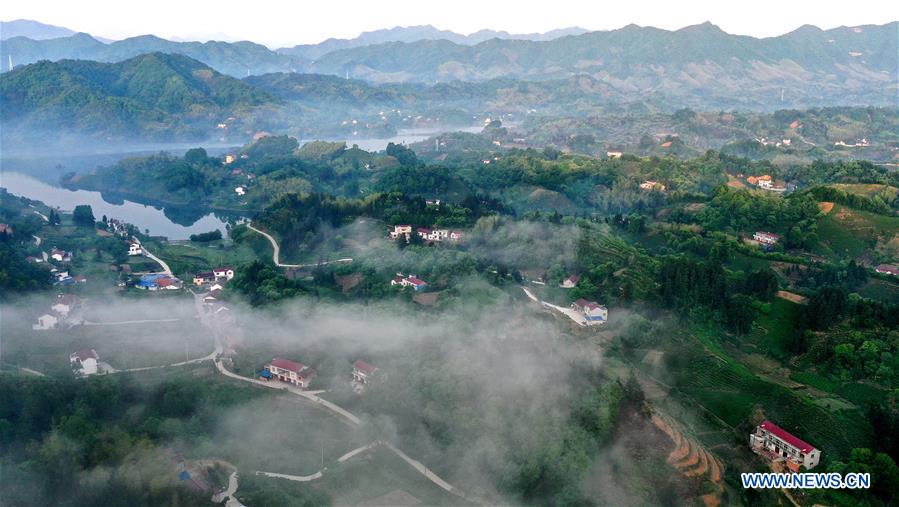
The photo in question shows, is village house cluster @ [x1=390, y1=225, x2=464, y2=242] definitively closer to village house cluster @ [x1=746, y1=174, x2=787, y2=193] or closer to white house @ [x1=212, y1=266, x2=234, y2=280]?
white house @ [x1=212, y1=266, x2=234, y2=280]

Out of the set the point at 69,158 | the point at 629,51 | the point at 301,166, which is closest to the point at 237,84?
the point at 69,158

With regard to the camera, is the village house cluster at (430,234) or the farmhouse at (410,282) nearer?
the farmhouse at (410,282)

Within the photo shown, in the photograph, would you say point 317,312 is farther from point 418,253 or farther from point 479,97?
point 479,97

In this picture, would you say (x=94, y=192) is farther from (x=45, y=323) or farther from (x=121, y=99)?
(x=45, y=323)

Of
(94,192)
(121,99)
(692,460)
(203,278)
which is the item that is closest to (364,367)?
(692,460)

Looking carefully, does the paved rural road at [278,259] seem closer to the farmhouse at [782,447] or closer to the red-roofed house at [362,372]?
the red-roofed house at [362,372]

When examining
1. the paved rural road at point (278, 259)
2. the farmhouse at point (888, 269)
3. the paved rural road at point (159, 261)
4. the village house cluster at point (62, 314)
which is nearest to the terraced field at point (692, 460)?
the farmhouse at point (888, 269)

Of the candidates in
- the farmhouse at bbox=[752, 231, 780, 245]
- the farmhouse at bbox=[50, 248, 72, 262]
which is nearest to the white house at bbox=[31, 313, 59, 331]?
the farmhouse at bbox=[50, 248, 72, 262]
